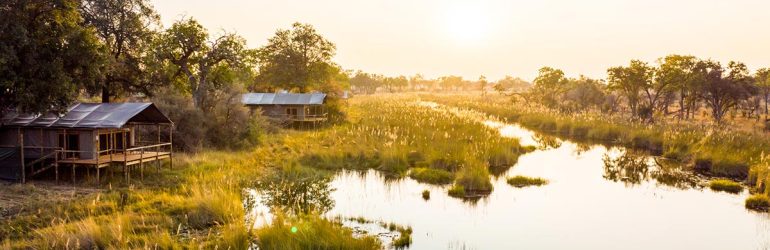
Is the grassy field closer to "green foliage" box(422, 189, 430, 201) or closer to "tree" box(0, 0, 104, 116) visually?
"green foliage" box(422, 189, 430, 201)

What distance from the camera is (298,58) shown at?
159ft

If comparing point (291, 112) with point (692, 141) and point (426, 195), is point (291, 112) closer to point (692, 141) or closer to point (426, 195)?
point (426, 195)

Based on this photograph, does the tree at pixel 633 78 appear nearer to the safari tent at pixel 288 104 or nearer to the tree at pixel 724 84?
the tree at pixel 724 84

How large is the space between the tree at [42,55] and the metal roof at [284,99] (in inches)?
866

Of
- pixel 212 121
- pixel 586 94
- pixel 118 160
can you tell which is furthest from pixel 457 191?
pixel 586 94

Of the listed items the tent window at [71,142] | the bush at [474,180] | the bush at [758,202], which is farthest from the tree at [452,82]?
the tent window at [71,142]

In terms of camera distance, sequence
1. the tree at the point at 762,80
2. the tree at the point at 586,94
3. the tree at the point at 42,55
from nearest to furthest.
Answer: the tree at the point at 42,55
the tree at the point at 762,80
the tree at the point at 586,94

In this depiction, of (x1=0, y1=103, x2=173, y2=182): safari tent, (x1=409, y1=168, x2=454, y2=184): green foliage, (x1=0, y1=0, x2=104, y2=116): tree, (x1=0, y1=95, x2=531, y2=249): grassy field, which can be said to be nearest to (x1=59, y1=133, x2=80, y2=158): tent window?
(x1=0, y1=103, x2=173, y2=182): safari tent

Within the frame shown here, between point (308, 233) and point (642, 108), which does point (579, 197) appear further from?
point (642, 108)

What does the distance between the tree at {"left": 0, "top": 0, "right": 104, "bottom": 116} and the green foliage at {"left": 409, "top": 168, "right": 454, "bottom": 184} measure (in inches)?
491

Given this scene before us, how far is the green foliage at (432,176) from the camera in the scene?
1786 cm

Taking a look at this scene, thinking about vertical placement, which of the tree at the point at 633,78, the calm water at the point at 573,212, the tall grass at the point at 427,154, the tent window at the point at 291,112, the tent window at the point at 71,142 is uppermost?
the tree at the point at 633,78

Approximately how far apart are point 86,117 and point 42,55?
240 centimetres

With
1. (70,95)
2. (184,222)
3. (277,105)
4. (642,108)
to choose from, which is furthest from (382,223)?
(642,108)
